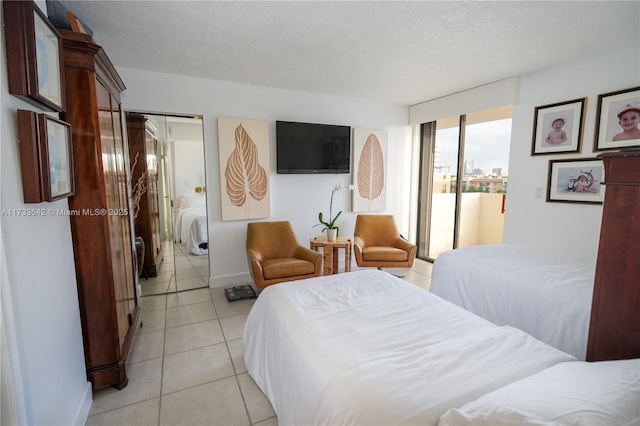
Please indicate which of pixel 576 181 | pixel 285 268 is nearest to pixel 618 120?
pixel 576 181

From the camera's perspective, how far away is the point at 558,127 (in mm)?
3062

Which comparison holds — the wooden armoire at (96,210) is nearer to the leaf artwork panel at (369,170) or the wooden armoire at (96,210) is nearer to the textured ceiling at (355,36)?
the textured ceiling at (355,36)

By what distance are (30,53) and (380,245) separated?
151 inches

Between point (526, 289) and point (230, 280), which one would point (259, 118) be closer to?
point (230, 280)

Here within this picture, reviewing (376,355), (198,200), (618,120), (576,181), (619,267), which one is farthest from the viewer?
(198,200)

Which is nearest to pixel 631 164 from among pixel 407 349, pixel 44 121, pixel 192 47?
pixel 407 349

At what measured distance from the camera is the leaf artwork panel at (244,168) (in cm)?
361

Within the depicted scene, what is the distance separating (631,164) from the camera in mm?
983

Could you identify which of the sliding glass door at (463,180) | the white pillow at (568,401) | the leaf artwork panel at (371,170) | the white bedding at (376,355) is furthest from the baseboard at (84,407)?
the sliding glass door at (463,180)

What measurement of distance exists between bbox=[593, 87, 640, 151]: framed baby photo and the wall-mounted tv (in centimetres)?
271

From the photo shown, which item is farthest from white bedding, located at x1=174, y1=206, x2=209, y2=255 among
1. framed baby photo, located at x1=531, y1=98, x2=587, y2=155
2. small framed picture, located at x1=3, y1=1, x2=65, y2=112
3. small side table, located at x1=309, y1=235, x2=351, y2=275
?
framed baby photo, located at x1=531, y1=98, x2=587, y2=155

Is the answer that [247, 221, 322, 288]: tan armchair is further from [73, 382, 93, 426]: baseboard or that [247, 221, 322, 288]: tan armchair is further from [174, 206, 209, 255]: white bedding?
[73, 382, 93, 426]: baseboard

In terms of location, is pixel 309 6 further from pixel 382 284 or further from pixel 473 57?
pixel 382 284

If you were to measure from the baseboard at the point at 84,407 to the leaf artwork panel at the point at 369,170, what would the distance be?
3541mm
